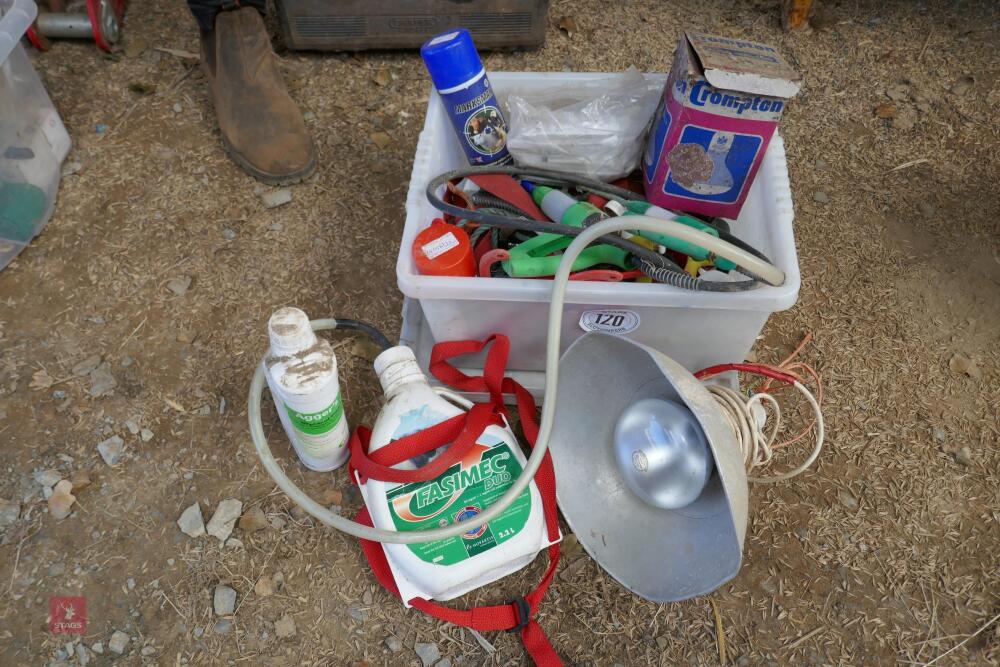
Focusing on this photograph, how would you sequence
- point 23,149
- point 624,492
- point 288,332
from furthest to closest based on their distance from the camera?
point 23,149
point 624,492
point 288,332

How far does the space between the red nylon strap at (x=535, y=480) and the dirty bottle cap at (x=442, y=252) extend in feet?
0.40

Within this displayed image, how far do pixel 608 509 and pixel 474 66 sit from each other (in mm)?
628

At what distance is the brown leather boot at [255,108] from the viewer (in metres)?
1.28

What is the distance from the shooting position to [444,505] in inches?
34.7

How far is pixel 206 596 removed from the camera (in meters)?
0.90

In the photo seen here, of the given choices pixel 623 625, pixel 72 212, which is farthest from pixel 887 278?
pixel 72 212

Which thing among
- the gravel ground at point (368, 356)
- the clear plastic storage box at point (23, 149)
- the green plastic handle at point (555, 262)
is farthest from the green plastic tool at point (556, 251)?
the clear plastic storage box at point (23, 149)

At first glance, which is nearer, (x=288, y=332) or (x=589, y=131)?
(x=288, y=332)

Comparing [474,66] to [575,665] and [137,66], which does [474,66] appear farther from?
[137,66]

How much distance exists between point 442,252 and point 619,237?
0.22 m

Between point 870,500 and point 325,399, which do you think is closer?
point 325,399

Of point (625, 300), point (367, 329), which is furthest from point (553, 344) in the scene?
point (367, 329)

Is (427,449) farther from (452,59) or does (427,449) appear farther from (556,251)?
(452,59)

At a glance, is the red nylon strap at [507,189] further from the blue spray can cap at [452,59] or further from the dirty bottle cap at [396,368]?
the dirty bottle cap at [396,368]
